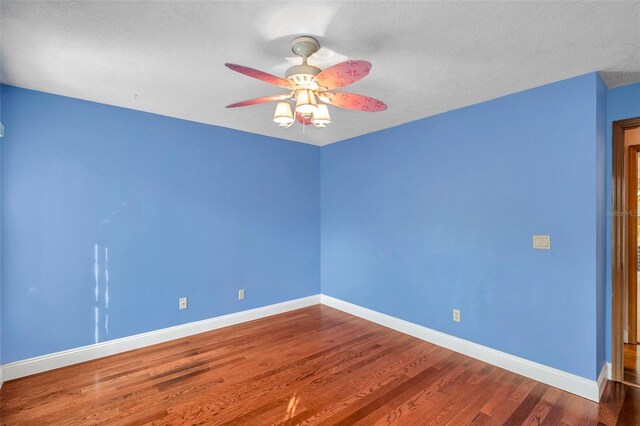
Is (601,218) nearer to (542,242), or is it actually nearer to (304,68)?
(542,242)

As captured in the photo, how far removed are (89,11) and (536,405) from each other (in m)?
3.77

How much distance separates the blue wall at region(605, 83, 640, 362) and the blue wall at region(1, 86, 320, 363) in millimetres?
3382

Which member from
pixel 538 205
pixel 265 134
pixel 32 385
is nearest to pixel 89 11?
pixel 265 134

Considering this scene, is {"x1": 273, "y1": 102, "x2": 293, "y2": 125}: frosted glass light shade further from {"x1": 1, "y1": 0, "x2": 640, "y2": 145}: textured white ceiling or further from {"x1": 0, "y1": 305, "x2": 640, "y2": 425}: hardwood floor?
{"x1": 0, "y1": 305, "x2": 640, "y2": 425}: hardwood floor

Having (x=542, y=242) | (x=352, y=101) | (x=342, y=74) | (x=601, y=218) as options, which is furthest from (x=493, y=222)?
(x=342, y=74)

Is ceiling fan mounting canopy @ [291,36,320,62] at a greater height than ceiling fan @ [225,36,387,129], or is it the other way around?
ceiling fan mounting canopy @ [291,36,320,62]

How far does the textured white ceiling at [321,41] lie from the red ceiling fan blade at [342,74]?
290 mm

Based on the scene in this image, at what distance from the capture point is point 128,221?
10.2ft

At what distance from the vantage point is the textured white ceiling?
5.21ft

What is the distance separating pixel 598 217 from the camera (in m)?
2.35

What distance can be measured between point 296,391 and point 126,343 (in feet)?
6.20

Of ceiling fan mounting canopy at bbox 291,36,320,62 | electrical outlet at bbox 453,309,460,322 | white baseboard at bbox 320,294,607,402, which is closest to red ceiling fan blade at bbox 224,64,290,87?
ceiling fan mounting canopy at bbox 291,36,320,62

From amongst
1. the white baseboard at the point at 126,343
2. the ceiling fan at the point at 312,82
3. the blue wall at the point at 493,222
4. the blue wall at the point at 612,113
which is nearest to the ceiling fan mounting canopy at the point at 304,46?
the ceiling fan at the point at 312,82

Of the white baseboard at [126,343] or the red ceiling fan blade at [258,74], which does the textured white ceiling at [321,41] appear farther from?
the white baseboard at [126,343]
